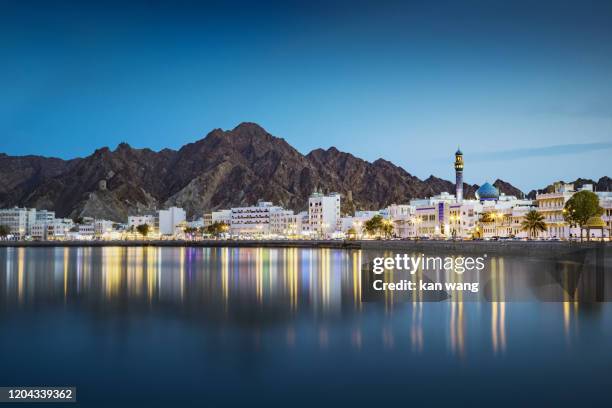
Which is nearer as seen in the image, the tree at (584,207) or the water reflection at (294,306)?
the water reflection at (294,306)

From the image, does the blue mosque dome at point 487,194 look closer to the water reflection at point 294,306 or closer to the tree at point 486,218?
the tree at point 486,218

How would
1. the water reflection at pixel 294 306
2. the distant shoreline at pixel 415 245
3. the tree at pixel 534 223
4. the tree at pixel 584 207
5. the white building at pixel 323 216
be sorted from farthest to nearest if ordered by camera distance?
the white building at pixel 323 216, the tree at pixel 534 223, the tree at pixel 584 207, the distant shoreline at pixel 415 245, the water reflection at pixel 294 306

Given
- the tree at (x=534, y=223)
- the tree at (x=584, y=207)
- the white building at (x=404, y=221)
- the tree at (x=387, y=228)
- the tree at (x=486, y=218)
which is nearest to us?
the tree at (x=584, y=207)

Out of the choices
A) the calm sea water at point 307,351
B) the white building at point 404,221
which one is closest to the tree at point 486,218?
the white building at point 404,221

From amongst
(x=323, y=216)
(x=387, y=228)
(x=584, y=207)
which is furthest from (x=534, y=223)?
(x=323, y=216)

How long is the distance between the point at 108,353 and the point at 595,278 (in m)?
37.1

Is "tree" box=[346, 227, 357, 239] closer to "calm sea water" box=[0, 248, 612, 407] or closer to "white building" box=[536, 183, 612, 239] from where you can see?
"white building" box=[536, 183, 612, 239]

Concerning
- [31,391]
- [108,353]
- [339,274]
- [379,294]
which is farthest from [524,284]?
[31,391]

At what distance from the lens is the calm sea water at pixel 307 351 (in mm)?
18859

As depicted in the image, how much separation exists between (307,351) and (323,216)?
15096 cm

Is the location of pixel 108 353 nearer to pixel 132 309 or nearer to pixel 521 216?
pixel 132 309

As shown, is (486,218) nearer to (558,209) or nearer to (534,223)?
(558,209)

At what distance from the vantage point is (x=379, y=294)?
4297 cm

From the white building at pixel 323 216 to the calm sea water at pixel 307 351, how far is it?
434 ft
